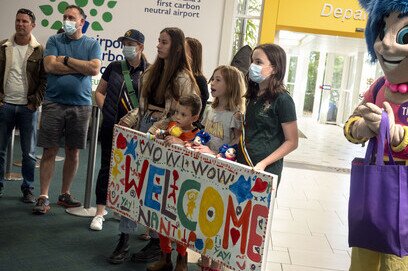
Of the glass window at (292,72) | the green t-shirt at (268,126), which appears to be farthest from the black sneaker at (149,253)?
the glass window at (292,72)

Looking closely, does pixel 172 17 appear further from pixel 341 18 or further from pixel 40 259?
pixel 40 259

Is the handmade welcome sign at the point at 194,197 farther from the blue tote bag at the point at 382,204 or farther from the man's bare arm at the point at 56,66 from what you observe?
the man's bare arm at the point at 56,66

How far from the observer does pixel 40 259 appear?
2.99m

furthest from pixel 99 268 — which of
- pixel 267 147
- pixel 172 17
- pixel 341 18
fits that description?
pixel 341 18

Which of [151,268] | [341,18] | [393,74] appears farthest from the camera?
[341,18]

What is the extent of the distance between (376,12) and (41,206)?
3.00 metres

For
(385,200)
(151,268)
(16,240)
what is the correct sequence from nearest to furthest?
1. (385,200)
2. (151,268)
3. (16,240)

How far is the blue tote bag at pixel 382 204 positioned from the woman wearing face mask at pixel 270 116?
726 millimetres

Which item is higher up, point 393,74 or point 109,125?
point 393,74

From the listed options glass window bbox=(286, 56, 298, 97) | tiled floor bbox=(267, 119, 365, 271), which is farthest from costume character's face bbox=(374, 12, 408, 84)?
glass window bbox=(286, 56, 298, 97)

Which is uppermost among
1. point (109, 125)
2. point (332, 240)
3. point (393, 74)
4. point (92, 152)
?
point (393, 74)

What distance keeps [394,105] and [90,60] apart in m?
2.57

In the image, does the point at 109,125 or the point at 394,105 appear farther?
the point at 109,125

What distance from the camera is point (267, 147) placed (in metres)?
2.52
